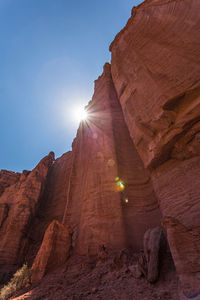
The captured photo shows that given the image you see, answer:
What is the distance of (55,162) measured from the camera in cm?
Result: 2081

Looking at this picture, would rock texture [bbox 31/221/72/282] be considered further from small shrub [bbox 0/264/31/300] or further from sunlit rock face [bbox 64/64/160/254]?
sunlit rock face [bbox 64/64/160/254]

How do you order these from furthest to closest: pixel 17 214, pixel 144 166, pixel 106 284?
pixel 17 214, pixel 144 166, pixel 106 284

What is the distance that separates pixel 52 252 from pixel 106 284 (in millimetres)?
3657

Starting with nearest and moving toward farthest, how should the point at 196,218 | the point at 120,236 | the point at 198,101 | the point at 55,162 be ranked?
the point at 196,218 → the point at 198,101 → the point at 120,236 → the point at 55,162

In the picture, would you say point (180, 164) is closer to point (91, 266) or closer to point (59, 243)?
point (91, 266)

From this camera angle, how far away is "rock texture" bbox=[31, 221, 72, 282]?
23.6 feet

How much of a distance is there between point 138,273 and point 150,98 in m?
6.30

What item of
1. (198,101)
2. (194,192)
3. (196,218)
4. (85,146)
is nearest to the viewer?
(196,218)

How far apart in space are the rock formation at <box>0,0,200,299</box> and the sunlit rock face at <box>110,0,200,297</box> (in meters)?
0.03

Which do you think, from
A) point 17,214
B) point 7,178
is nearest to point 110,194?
point 17,214

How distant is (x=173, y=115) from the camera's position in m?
6.12

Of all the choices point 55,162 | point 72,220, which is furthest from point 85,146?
point 55,162

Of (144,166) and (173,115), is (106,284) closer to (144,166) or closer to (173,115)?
(144,166)

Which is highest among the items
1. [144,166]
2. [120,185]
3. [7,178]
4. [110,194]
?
[7,178]
